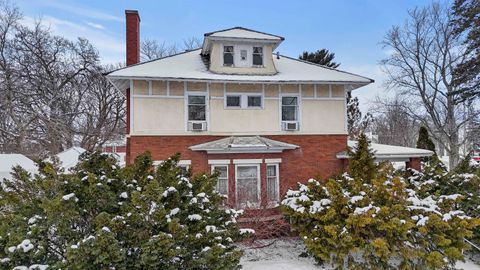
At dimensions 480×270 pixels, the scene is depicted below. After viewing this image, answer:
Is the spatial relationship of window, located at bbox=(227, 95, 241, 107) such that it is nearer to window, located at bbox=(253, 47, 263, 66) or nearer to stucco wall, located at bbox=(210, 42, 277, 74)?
stucco wall, located at bbox=(210, 42, 277, 74)

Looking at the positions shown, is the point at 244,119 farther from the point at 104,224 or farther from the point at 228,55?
the point at 104,224

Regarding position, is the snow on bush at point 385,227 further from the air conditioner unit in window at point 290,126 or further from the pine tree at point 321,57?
A: the pine tree at point 321,57

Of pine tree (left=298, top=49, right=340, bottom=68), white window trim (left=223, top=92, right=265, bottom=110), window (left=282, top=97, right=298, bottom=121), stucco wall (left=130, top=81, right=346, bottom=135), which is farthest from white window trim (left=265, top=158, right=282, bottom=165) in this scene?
pine tree (left=298, top=49, right=340, bottom=68)

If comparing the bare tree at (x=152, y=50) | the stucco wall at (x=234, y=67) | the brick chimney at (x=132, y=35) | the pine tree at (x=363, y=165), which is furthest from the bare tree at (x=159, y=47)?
the pine tree at (x=363, y=165)

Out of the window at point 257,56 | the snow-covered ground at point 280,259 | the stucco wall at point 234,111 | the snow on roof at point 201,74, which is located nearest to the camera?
the snow-covered ground at point 280,259

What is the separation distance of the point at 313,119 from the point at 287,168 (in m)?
2.52

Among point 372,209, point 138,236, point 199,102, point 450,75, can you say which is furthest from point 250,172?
point 450,75

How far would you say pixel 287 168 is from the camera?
13.9 metres

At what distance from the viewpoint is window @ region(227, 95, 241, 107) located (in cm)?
1388

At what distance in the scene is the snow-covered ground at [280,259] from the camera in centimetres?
864

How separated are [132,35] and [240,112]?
21.9 ft

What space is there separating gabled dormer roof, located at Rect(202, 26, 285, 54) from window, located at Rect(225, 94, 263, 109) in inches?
101

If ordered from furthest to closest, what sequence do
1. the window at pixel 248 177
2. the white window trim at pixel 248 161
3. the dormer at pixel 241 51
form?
the dormer at pixel 241 51 < the white window trim at pixel 248 161 < the window at pixel 248 177

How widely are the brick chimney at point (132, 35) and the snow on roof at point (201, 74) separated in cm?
174
